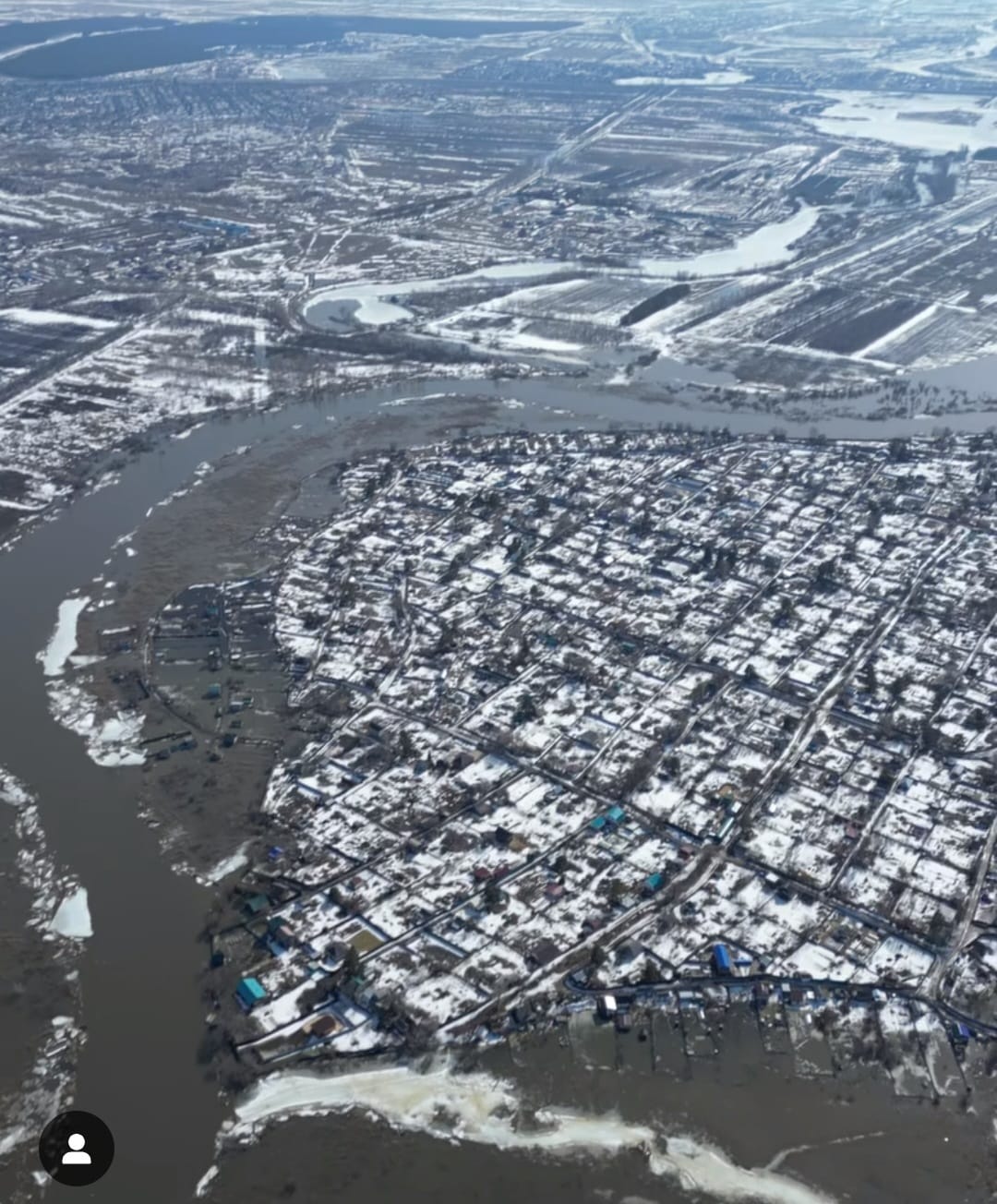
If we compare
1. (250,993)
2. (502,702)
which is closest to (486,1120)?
(250,993)

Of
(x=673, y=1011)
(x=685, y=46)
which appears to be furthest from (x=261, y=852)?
(x=685, y=46)

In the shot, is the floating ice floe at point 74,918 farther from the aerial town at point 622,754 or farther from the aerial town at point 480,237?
the aerial town at point 480,237

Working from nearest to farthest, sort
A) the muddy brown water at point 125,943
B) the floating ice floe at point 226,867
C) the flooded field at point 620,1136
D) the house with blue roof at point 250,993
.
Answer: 1. the flooded field at point 620,1136
2. the muddy brown water at point 125,943
3. the house with blue roof at point 250,993
4. the floating ice floe at point 226,867

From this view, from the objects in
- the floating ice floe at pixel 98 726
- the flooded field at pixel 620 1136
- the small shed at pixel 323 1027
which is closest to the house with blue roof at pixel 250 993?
the small shed at pixel 323 1027

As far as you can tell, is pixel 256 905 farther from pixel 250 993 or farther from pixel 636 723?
pixel 636 723

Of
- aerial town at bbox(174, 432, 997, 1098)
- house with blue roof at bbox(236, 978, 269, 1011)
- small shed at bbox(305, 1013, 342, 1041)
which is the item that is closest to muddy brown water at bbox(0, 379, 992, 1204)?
house with blue roof at bbox(236, 978, 269, 1011)

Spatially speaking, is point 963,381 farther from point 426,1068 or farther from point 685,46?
point 685,46
